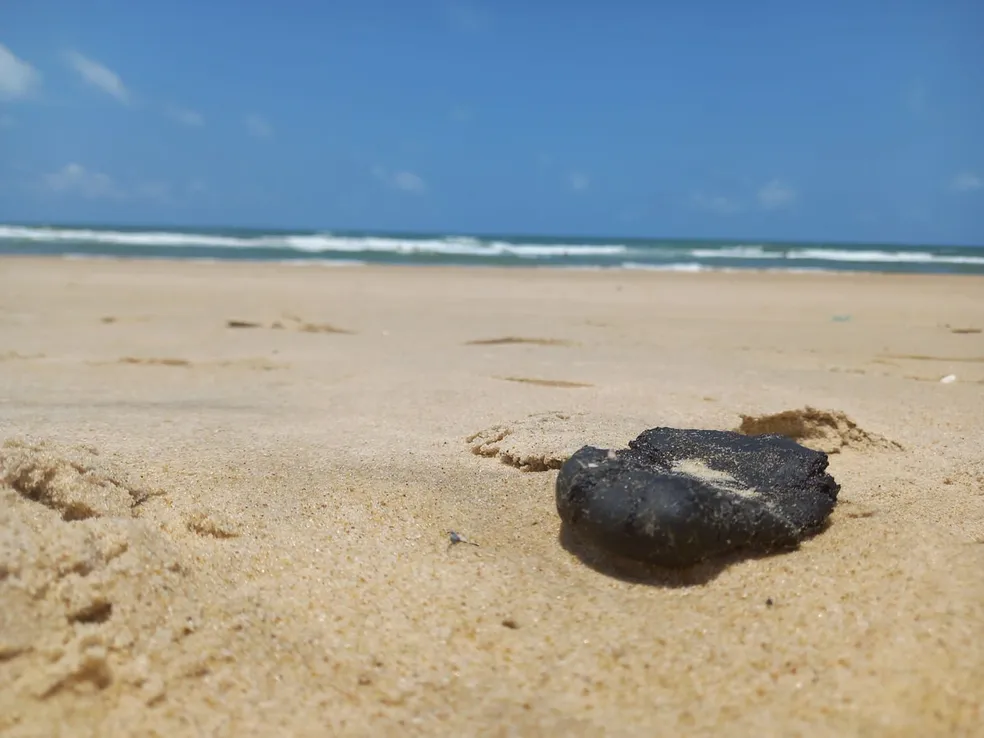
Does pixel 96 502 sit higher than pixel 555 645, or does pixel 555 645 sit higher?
pixel 96 502

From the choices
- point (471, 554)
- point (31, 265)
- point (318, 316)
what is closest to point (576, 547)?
point (471, 554)

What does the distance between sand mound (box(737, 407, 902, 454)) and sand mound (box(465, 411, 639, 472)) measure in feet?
1.82

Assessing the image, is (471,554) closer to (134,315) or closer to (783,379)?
(783,379)

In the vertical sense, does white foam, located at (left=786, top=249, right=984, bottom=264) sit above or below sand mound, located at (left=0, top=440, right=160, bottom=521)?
above

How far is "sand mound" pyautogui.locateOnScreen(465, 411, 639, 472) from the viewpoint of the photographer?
7.66 feet

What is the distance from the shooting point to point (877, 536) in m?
1.75

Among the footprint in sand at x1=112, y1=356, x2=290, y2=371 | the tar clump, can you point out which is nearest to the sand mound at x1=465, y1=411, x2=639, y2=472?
the tar clump

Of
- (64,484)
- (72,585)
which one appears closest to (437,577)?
(72,585)

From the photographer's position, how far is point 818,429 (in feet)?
9.14

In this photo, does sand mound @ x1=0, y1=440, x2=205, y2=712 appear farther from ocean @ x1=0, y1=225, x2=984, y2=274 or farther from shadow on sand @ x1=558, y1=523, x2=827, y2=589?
ocean @ x1=0, y1=225, x2=984, y2=274

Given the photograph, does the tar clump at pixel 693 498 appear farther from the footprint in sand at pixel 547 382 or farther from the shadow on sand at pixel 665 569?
the footprint in sand at pixel 547 382

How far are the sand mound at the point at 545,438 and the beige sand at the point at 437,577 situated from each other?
13mm

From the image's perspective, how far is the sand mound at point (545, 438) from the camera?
233 cm

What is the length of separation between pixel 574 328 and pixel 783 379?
283cm
